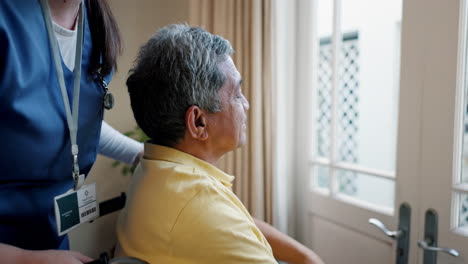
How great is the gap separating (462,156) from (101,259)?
1.16 m

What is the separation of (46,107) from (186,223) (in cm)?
42

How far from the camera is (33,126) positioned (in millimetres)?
715

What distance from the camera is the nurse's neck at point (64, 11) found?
788mm

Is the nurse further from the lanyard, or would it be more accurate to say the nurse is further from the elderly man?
the elderly man

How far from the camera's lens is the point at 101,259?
0.64m

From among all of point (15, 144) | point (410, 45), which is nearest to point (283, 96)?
point (410, 45)

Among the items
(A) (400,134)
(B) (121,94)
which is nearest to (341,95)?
(A) (400,134)

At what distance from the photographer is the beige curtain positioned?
1629mm

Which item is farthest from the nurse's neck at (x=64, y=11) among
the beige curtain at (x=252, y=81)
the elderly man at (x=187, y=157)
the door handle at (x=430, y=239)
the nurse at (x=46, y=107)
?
the door handle at (x=430, y=239)

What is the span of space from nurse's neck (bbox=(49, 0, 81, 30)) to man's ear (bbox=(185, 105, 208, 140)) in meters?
0.39

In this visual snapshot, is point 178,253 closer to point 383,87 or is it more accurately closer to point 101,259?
point 101,259

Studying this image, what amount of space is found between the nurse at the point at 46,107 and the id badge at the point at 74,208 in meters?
0.03

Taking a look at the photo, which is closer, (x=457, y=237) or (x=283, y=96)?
(x=457, y=237)

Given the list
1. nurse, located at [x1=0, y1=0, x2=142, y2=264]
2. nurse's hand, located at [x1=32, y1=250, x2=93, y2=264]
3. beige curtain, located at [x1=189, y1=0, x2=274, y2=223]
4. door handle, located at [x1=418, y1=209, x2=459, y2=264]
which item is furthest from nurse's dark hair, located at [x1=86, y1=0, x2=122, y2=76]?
door handle, located at [x1=418, y1=209, x2=459, y2=264]
